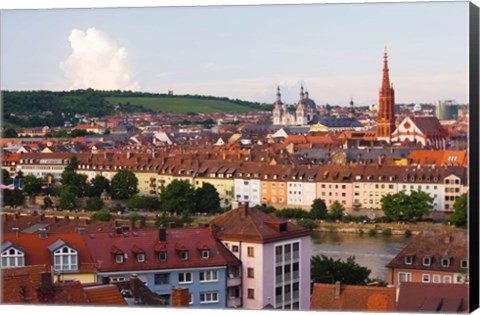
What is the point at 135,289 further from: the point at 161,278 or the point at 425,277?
the point at 425,277

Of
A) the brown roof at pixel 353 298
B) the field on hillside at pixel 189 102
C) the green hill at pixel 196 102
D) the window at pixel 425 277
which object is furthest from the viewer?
the field on hillside at pixel 189 102

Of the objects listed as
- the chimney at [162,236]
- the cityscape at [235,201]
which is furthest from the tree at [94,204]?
the chimney at [162,236]

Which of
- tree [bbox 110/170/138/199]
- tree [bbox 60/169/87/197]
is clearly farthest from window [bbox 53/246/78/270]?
tree [bbox 110/170/138/199]

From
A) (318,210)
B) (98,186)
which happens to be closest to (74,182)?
(98,186)

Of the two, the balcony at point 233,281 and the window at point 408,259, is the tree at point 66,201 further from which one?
the balcony at point 233,281

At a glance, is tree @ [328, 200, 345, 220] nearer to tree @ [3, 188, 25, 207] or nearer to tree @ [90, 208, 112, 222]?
tree @ [90, 208, 112, 222]
